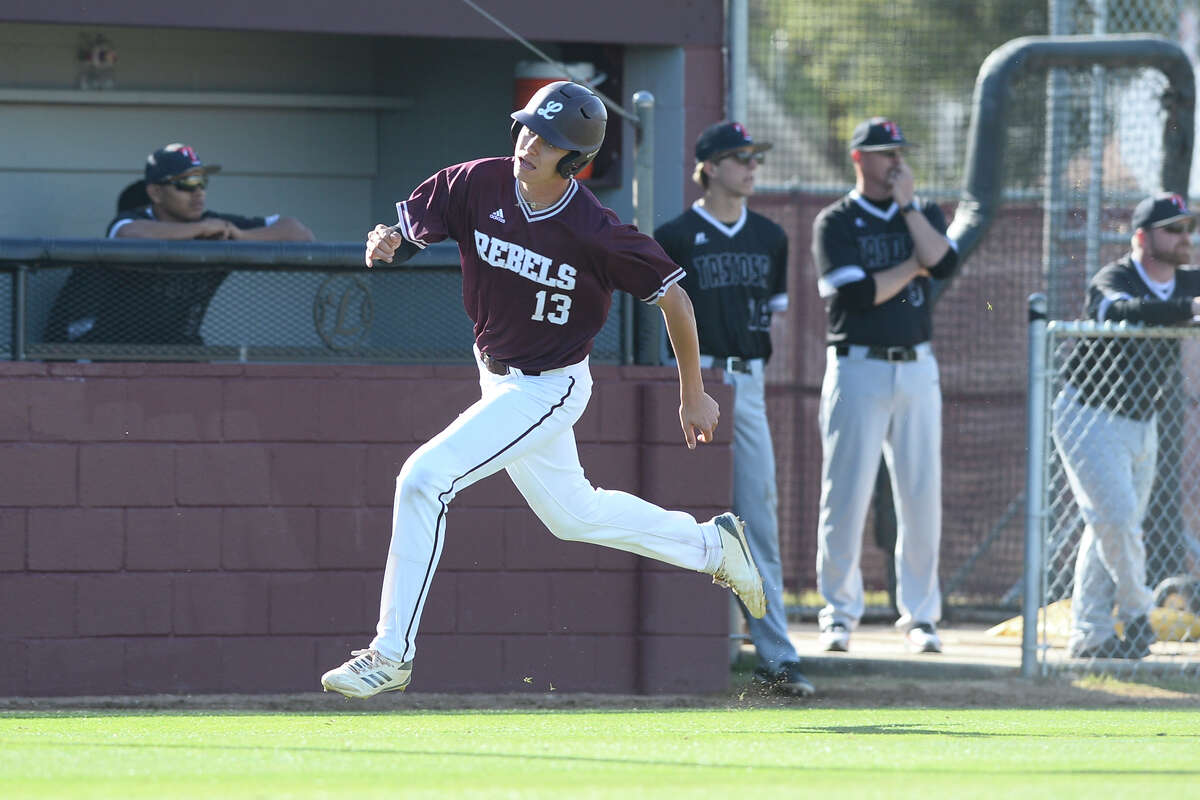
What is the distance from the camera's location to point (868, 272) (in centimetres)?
833

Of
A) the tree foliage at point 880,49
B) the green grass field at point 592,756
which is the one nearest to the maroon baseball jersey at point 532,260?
the green grass field at point 592,756

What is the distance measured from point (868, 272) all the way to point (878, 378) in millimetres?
485

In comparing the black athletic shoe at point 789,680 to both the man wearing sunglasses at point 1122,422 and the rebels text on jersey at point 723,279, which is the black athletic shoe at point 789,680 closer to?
the rebels text on jersey at point 723,279

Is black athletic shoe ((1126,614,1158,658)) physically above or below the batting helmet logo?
below

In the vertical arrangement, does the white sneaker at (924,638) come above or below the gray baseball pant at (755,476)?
below

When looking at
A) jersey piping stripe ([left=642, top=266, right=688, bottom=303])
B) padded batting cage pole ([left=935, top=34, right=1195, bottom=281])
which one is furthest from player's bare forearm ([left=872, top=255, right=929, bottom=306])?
jersey piping stripe ([left=642, top=266, right=688, bottom=303])

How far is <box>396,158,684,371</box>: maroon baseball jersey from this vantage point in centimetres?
597

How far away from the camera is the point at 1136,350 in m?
8.45

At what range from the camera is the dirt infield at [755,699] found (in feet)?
24.1

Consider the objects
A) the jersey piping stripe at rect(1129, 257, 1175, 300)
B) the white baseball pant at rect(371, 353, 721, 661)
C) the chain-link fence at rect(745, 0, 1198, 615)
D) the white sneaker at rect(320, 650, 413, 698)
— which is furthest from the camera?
the chain-link fence at rect(745, 0, 1198, 615)

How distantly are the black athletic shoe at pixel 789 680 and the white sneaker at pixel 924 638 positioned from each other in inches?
38.1

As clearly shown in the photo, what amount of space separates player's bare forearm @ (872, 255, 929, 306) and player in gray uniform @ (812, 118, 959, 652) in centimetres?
1

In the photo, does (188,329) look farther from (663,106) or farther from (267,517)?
(663,106)

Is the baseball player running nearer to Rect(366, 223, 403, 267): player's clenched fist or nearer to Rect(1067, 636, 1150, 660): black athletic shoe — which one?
Rect(366, 223, 403, 267): player's clenched fist
